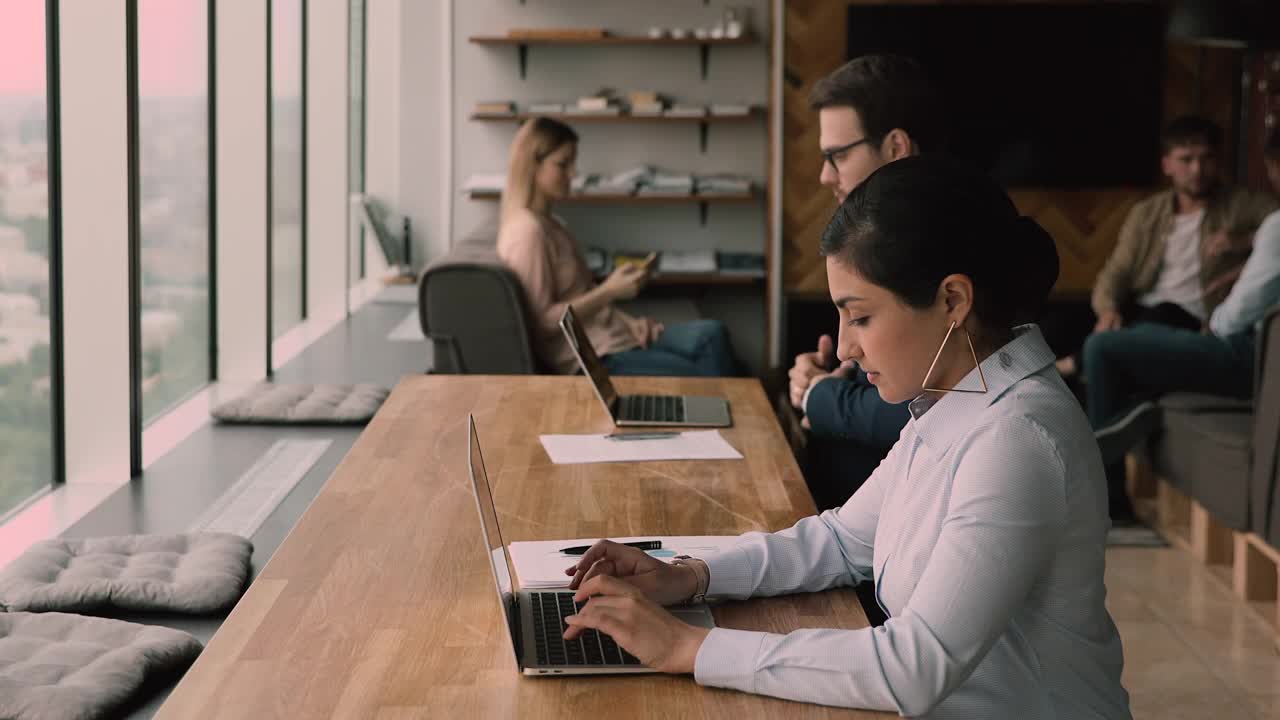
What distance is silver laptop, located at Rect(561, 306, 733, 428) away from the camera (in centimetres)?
285

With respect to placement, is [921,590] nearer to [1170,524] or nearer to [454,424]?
[454,424]

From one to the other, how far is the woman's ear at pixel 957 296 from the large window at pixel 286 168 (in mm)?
5064

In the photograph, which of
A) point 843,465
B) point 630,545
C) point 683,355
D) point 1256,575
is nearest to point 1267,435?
point 1256,575

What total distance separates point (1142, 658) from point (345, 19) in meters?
5.90

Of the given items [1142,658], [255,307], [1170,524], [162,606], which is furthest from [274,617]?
[255,307]

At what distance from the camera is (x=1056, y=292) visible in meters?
7.02

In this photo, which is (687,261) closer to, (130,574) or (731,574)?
(130,574)

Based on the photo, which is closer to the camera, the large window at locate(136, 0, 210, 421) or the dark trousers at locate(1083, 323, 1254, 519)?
the large window at locate(136, 0, 210, 421)

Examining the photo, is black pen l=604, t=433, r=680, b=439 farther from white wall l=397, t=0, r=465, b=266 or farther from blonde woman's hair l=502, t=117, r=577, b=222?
white wall l=397, t=0, r=465, b=266

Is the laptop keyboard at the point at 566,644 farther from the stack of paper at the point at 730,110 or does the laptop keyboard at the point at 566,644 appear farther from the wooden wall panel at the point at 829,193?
the stack of paper at the point at 730,110

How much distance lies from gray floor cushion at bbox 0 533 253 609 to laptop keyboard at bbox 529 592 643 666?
3.13 feet

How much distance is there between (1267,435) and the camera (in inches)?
156

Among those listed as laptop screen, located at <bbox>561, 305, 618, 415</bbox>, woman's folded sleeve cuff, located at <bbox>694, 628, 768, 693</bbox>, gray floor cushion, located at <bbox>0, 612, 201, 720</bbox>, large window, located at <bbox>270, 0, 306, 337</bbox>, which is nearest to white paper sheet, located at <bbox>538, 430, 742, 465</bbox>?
laptop screen, located at <bbox>561, 305, 618, 415</bbox>

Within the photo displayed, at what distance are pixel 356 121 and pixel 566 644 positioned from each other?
284 inches
